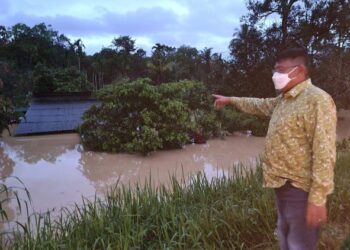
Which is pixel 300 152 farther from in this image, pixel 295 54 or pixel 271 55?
pixel 271 55

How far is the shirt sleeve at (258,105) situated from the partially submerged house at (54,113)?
923 centimetres

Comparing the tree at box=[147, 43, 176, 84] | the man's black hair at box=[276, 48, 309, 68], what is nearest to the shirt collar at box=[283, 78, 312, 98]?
the man's black hair at box=[276, 48, 309, 68]

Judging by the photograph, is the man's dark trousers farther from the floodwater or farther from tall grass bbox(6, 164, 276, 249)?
the floodwater

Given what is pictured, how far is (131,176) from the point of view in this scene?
7.06 meters

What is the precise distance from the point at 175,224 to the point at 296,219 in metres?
1.33

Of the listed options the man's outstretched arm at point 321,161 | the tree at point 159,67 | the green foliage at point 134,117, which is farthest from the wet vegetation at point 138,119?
the tree at point 159,67

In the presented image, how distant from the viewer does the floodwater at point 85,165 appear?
20.0 feet

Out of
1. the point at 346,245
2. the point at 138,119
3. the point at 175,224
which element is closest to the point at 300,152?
the point at 346,245

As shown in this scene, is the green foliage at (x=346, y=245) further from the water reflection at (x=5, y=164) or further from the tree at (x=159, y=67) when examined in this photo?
the tree at (x=159, y=67)

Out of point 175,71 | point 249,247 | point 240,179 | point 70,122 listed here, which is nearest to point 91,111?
point 70,122

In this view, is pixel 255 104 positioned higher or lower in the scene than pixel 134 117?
higher

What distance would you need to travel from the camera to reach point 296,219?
2.08 m

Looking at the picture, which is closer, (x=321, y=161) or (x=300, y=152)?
(x=321, y=161)

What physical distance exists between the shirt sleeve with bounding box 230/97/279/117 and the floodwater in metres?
3.25
